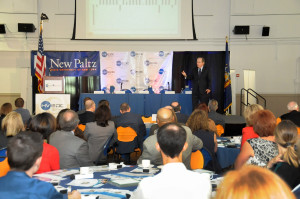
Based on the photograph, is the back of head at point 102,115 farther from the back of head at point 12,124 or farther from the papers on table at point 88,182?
the papers on table at point 88,182

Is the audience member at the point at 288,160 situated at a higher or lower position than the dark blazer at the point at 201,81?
lower

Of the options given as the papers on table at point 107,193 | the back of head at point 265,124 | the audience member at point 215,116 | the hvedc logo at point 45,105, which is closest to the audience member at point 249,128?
the back of head at point 265,124

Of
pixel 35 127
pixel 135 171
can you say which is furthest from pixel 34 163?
pixel 35 127

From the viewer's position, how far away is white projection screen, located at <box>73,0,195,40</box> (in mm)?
13383

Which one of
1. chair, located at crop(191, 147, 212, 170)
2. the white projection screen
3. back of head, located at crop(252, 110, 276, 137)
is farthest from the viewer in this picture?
the white projection screen

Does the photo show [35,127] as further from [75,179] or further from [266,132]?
[266,132]

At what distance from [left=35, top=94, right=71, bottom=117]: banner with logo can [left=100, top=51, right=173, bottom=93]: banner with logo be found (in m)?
3.29

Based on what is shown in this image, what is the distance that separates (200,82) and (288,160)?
7991 millimetres

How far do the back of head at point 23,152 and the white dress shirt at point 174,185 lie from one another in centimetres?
63

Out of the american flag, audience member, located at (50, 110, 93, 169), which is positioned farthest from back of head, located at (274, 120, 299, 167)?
the american flag

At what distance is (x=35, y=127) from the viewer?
421cm

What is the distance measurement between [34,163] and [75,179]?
3.81ft

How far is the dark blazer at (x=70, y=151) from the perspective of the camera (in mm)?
4195

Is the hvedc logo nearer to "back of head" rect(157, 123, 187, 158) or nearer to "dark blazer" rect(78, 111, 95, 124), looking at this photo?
"dark blazer" rect(78, 111, 95, 124)
